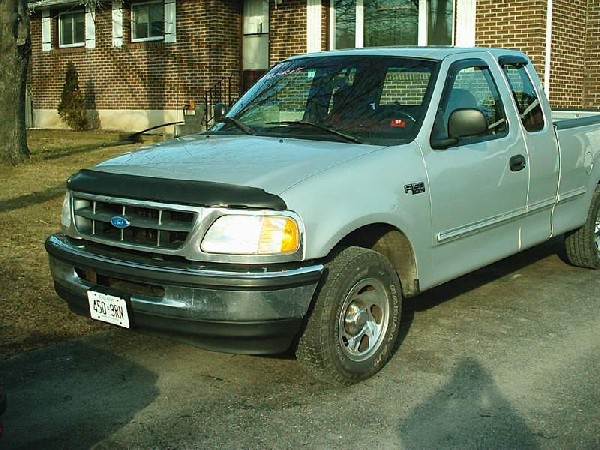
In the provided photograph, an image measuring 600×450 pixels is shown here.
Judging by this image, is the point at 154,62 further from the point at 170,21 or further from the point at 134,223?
the point at 134,223

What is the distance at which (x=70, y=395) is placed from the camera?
4488 mm

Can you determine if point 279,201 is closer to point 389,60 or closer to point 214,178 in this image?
point 214,178

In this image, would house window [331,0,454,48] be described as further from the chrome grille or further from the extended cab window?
the chrome grille

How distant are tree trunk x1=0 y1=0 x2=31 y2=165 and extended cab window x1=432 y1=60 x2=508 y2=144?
32.1 ft

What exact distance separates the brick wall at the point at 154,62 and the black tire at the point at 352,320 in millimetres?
15003

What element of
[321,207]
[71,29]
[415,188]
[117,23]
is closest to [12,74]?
[117,23]

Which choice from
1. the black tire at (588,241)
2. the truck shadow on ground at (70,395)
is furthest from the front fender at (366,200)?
the black tire at (588,241)

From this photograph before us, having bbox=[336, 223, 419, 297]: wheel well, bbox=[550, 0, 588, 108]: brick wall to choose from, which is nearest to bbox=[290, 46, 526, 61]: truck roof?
bbox=[336, 223, 419, 297]: wheel well

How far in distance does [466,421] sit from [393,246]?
1.22 metres

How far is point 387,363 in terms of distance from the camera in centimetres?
497

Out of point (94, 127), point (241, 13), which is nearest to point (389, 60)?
A: point (241, 13)

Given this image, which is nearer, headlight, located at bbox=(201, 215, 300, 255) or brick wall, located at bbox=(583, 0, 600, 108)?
headlight, located at bbox=(201, 215, 300, 255)

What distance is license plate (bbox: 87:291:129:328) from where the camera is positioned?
4.30 meters

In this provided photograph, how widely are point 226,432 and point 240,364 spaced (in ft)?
3.35
